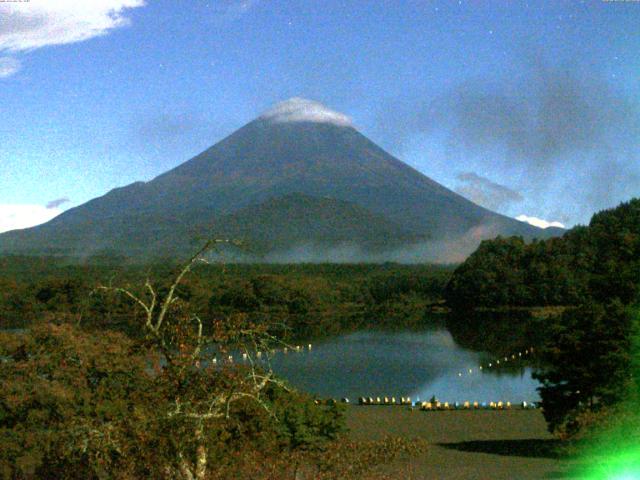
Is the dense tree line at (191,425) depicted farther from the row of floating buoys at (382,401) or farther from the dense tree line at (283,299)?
the dense tree line at (283,299)

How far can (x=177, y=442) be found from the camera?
16.2 feet

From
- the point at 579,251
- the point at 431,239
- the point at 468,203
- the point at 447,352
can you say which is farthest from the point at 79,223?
the point at 447,352

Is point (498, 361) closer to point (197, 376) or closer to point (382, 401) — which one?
point (382, 401)

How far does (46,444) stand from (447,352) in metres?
24.2

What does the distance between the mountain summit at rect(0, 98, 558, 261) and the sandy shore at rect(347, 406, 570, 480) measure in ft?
210

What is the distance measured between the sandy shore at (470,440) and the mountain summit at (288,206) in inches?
2523

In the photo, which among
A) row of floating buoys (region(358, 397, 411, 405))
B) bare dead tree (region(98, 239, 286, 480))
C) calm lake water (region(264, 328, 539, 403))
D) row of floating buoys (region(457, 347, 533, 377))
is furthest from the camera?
row of floating buoys (region(457, 347, 533, 377))

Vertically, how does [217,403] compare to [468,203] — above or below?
below

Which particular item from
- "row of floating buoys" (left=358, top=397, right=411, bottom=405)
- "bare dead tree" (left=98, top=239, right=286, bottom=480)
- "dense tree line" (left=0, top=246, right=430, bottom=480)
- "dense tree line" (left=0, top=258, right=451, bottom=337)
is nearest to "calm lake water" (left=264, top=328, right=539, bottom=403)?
"row of floating buoys" (left=358, top=397, right=411, bottom=405)

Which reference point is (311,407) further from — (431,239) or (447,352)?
(431,239)

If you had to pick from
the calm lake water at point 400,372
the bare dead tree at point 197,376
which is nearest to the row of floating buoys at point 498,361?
the calm lake water at point 400,372

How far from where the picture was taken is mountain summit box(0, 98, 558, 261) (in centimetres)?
9556

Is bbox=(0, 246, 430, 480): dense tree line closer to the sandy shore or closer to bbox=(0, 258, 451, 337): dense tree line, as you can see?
the sandy shore

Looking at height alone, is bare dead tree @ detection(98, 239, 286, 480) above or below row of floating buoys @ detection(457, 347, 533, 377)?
above
